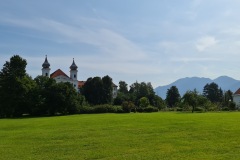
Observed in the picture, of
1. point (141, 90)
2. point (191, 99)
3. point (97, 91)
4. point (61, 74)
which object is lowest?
point (191, 99)

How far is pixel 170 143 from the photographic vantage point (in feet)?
51.9

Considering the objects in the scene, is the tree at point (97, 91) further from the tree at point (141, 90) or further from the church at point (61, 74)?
the church at point (61, 74)

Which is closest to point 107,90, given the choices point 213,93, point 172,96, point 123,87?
point 172,96

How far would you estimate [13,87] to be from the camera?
6103 centimetres

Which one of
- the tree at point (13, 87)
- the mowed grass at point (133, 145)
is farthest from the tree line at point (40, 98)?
the mowed grass at point (133, 145)

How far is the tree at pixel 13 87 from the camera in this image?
197 feet

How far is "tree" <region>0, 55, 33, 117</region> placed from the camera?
60.2 meters

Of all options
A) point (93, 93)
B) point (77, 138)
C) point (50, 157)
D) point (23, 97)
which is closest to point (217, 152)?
point (50, 157)

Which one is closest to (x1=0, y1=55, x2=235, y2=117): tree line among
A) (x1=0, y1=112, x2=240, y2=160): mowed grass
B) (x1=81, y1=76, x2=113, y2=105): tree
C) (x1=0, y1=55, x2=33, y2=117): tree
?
(x1=0, y1=55, x2=33, y2=117): tree

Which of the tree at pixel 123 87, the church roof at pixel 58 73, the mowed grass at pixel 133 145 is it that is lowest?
the mowed grass at pixel 133 145

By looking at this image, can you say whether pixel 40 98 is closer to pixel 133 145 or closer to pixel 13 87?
pixel 13 87

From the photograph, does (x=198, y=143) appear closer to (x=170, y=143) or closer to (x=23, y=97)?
(x=170, y=143)

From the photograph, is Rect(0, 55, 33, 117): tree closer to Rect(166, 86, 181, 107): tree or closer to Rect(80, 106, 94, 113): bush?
Rect(80, 106, 94, 113): bush

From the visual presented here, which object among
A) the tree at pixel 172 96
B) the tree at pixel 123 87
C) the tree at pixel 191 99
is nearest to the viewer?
the tree at pixel 191 99
